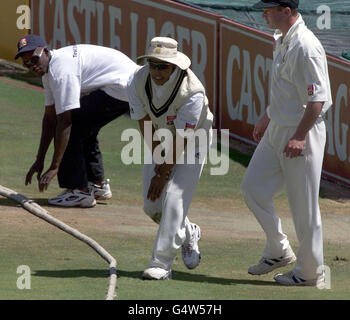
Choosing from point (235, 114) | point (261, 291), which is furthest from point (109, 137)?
point (261, 291)

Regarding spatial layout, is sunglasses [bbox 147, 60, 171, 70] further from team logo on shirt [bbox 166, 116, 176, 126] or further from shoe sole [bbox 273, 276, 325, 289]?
shoe sole [bbox 273, 276, 325, 289]

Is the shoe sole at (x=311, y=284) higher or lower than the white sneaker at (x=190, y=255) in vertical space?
higher

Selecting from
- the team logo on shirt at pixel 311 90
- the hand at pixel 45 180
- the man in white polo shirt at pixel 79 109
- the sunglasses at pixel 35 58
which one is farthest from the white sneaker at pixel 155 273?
the sunglasses at pixel 35 58

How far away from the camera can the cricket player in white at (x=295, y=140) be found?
711 cm

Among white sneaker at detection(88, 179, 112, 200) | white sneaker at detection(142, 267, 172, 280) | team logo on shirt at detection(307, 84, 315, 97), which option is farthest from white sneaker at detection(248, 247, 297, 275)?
white sneaker at detection(88, 179, 112, 200)

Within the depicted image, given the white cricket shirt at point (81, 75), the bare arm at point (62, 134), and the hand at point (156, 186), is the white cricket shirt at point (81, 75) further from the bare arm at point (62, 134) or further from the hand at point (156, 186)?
the hand at point (156, 186)

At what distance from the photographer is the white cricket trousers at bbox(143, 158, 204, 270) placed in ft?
24.8

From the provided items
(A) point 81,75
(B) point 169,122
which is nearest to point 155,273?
(B) point 169,122

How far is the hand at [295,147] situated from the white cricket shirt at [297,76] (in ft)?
0.66

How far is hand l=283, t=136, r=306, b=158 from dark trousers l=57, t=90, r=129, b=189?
368 centimetres

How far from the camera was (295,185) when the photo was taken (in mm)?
7348

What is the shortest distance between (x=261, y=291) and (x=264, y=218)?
1.86 feet

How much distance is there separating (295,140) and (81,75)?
3.77m

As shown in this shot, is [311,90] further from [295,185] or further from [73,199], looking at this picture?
[73,199]
